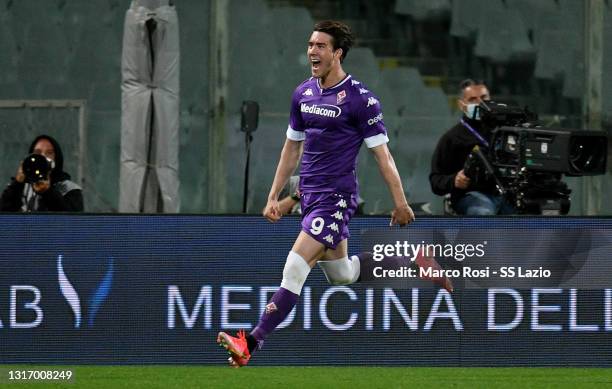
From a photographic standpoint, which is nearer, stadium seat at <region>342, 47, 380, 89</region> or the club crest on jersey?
the club crest on jersey

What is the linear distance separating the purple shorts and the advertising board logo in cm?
207

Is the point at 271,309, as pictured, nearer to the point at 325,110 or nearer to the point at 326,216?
the point at 326,216

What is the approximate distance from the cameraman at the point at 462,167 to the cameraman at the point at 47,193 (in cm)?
284

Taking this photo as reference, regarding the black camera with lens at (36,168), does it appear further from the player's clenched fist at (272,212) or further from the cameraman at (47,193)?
the player's clenched fist at (272,212)

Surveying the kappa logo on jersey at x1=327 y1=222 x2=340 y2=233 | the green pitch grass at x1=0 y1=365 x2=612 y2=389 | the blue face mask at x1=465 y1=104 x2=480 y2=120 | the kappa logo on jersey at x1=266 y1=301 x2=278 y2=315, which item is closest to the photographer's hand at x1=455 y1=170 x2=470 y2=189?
the blue face mask at x1=465 y1=104 x2=480 y2=120

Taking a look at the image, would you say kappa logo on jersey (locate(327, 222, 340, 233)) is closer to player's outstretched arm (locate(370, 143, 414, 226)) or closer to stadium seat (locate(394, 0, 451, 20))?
player's outstretched arm (locate(370, 143, 414, 226))

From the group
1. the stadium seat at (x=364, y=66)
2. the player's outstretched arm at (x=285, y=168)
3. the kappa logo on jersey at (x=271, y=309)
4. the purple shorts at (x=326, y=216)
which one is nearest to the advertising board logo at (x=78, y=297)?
the player's outstretched arm at (x=285, y=168)

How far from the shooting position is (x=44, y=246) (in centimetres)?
1094

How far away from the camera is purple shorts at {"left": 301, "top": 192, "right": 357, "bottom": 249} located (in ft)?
30.6

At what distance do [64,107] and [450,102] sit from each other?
4.07 m

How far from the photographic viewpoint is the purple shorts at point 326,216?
9328mm

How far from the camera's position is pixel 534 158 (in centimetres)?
1195

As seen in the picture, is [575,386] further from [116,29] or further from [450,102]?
[116,29]

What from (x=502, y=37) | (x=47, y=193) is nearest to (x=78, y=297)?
(x=47, y=193)
